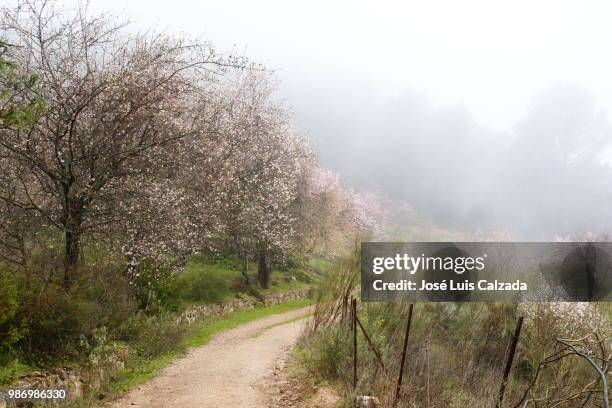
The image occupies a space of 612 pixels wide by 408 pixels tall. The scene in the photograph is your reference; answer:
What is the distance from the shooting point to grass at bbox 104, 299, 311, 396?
30.8 ft

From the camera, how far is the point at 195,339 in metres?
14.1

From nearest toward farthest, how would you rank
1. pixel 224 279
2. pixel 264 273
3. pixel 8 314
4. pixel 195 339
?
pixel 8 314, pixel 195 339, pixel 224 279, pixel 264 273

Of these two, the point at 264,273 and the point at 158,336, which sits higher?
the point at 264,273

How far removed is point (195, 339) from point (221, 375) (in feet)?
12.7

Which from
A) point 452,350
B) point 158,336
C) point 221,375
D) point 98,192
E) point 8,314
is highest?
point 98,192

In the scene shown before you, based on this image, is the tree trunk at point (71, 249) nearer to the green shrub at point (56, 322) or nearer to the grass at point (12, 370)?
the green shrub at point (56, 322)

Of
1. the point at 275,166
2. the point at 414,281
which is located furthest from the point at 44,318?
the point at 275,166

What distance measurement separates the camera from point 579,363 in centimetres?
787

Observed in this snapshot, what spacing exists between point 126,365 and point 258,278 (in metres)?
13.8

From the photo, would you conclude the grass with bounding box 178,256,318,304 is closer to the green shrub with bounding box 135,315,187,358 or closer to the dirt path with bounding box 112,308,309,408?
the dirt path with bounding box 112,308,309,408

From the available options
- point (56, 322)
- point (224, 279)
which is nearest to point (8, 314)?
point (56, 322)

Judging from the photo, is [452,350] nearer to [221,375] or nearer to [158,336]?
[221,375]

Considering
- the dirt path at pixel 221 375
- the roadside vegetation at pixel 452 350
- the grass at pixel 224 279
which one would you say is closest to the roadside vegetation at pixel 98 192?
the dirt path at pixel 221 375

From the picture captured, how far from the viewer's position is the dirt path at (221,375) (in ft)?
28.6
